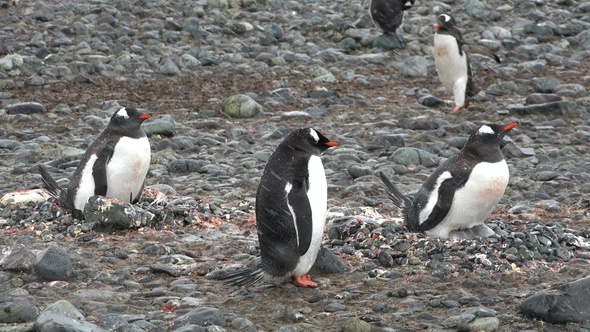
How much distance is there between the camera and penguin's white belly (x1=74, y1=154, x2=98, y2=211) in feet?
20.9

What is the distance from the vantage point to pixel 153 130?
29.8ft

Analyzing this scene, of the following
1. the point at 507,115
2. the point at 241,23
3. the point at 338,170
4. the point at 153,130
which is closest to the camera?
the point at 338,170

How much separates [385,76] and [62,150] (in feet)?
14.9

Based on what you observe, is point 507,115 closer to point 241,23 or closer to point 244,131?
point 244,131

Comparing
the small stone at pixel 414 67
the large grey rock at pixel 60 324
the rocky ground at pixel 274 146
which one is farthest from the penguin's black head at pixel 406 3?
the large grey rock at pixel 60 324

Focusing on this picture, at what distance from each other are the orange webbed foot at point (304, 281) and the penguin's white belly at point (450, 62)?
18.4 ft

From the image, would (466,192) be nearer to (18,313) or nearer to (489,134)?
(489,134)

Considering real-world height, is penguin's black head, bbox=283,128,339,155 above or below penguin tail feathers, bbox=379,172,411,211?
above

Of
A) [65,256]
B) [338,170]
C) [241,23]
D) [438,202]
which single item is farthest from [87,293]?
[241,23]

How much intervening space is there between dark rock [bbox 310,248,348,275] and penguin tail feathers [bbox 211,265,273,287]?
0.35 metres

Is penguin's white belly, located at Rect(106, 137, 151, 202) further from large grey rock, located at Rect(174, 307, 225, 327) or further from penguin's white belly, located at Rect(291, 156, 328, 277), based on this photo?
large grey rock, located at Rect(174, 307, 225, 327)

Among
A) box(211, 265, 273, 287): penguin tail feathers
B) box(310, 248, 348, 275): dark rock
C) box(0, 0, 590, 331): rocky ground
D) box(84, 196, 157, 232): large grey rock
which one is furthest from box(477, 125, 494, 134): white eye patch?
box(84, 196, 157, 232): large grey rock

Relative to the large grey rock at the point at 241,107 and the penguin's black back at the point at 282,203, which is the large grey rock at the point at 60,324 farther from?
the large grey rock at the point at 241,107

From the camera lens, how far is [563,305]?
4.48 metres
